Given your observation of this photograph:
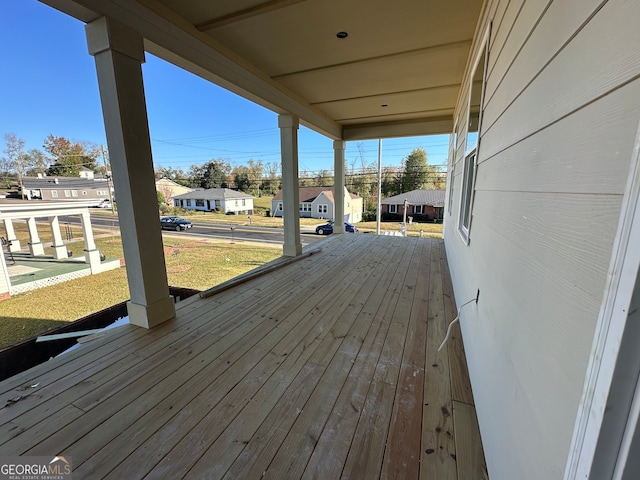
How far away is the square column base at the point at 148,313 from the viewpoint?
2.19m

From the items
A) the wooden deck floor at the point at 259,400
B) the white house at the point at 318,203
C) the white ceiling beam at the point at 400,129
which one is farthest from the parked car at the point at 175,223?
the wooden deck floor at the point at 259,400

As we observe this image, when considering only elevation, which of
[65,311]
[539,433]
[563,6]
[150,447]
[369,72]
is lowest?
[65,311]

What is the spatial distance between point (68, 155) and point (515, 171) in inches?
240

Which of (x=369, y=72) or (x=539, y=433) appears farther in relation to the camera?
(x=369, y=72)

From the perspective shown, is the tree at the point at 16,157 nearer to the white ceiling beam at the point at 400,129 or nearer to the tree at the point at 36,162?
the tree at the point at 36,162

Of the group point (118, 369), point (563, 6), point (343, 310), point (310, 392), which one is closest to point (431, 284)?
point (343, 310)

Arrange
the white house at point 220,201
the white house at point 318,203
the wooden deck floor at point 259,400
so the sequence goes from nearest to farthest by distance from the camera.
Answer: the wooden deck floor at point 259,400
the white house at point 318,203
the white house at point 220,201

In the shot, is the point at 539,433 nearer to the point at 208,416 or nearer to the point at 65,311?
the point at 208,416

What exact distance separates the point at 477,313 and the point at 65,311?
787 cm

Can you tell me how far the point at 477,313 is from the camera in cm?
161

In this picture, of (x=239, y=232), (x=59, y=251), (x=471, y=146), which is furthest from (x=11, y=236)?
(x=239, y=232)

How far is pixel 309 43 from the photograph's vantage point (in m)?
2.77

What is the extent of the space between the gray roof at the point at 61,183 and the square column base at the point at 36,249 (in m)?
1.57

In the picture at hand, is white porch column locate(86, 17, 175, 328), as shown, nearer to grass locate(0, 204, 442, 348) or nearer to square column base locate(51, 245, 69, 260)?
grass locate(0, 204, 442, 348)
